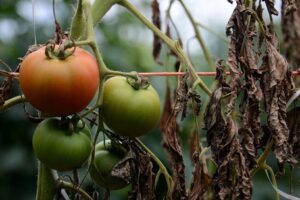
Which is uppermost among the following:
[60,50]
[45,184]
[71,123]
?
[60,50]

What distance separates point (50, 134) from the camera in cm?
107

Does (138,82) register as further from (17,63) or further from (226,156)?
(17,63)

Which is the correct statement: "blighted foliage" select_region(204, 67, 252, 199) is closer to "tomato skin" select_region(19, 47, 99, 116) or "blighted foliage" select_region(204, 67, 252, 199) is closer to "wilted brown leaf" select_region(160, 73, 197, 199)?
"wilted brown leaf" select_region(160, 73, 197, 199)

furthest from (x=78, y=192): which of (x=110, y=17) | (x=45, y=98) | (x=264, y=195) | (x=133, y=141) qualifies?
(x=110, y=17)

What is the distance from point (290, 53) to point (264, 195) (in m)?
0.84

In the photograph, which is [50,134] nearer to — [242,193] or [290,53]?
[242,193]

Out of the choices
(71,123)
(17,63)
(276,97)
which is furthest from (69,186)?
(17,63)

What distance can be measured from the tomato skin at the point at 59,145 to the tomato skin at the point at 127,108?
0.19ft

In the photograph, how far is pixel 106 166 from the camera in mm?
1162

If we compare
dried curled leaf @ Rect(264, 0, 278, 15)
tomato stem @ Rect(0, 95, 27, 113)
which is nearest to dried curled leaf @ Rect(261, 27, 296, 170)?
dried curled leaf @ Rect(264, 0, 278, 15)

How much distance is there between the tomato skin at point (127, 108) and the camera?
106 centimetres

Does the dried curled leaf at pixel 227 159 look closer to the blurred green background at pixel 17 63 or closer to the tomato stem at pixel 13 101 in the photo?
the tomato stem at pixel 13 101

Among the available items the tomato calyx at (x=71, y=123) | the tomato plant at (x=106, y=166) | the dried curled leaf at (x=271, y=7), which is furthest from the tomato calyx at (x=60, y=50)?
the dried curled leaf at (x=271, y=7)

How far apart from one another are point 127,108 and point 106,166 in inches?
5.7
